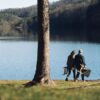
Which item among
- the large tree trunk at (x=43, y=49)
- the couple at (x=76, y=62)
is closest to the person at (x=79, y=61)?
the couple at (x=76, y=62)

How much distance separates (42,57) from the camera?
1758 cm

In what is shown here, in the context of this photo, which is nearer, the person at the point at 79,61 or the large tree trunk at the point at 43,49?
the large tree trunk at the point at 43,49

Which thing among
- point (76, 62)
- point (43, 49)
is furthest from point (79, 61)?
point (43, 49)

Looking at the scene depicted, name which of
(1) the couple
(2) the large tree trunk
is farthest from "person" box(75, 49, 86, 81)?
(2) the large tree trunk

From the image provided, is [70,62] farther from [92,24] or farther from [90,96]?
[92,24]

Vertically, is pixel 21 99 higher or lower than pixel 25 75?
higher

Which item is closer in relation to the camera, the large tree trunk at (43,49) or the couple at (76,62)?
the large tree trunk at (43,49)

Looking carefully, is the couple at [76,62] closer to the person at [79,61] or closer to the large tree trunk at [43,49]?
the person at [79,61]

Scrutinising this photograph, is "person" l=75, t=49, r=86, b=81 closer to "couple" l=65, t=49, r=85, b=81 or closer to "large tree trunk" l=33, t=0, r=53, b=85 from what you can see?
"couple" l=65, t=49, r=85, b=81

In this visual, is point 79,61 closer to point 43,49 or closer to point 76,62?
point 76,62

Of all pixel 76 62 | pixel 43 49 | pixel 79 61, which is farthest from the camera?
pixel 76 62

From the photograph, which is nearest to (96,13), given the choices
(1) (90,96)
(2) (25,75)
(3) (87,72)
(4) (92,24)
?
(4) (92,24)

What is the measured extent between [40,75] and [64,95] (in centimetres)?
1153

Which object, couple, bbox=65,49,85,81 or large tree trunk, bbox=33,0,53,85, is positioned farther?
couple, bbox=65,49,85,81
